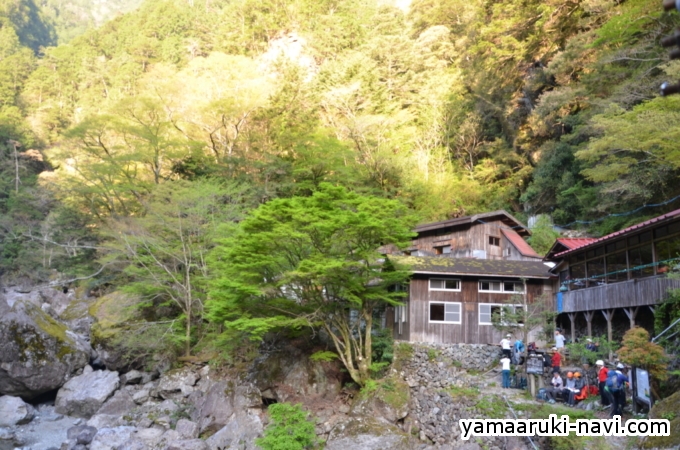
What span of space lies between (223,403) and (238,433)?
189 centimetres

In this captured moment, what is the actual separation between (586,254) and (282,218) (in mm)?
12059

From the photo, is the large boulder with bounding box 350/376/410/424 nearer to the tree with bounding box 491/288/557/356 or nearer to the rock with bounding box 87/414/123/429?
the tree with bounding box 491/288/557/356

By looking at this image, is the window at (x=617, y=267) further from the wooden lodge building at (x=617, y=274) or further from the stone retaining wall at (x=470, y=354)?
the stone retaining wall at (x=470, y=354)

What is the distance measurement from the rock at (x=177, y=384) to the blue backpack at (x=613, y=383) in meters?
16.3

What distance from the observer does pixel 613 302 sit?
16422mm

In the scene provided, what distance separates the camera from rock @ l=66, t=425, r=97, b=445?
17406 mm

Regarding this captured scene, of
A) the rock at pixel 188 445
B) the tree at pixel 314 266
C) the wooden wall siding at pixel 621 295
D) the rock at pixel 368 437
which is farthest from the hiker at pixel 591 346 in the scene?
the rock at pixel 188 445

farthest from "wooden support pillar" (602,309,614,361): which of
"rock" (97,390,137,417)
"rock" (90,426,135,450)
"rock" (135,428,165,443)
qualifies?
"rock" (97,390,137,417)

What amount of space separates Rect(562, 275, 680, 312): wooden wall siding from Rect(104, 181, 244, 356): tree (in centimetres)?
1578

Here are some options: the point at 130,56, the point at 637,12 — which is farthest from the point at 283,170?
the point at 130,56

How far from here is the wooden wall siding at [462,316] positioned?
20.1 m

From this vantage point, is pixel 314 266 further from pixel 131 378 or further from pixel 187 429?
pixel 131 378

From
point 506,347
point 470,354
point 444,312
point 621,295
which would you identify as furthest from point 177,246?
point 621,295

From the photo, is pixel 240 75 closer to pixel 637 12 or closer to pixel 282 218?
pixel 282 218
